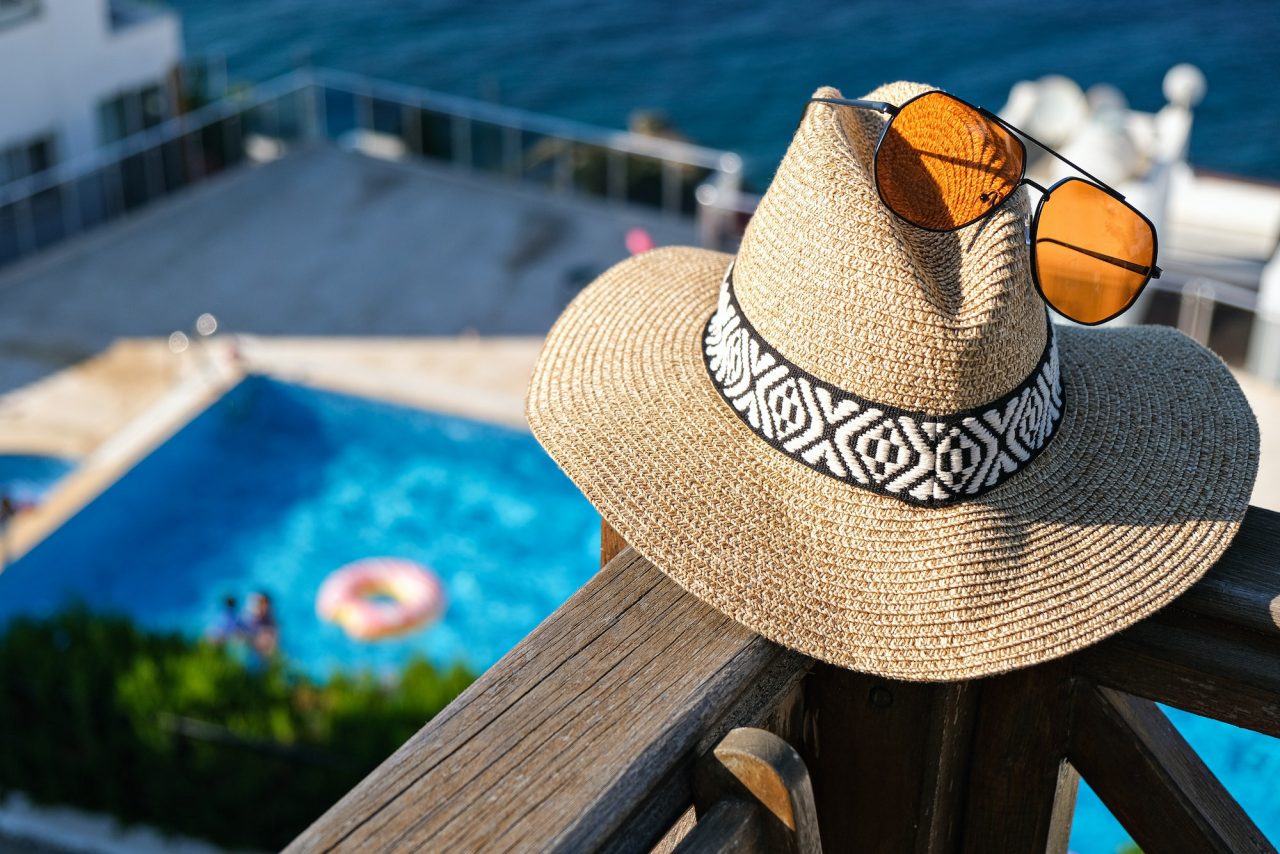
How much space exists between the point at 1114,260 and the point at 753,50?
97.0ft

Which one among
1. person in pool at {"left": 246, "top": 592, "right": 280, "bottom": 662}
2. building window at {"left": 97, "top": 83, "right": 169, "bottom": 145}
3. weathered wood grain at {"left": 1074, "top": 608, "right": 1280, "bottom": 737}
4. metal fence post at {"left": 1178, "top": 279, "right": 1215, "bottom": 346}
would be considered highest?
weathered wood grain at {"left": 1074, "top": 608, "right": 1280, "bottom": 737}

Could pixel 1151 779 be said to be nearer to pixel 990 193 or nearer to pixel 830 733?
pixel 830 733

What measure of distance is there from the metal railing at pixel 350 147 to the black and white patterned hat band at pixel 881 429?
1154 centimetres

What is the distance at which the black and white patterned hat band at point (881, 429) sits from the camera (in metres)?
1.52

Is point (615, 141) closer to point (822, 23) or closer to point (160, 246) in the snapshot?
point (160, 246)

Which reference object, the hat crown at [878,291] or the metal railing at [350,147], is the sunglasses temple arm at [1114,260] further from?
the metal railing at [350,147]

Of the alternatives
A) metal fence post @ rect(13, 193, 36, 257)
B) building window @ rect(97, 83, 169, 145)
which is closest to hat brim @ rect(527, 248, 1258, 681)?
metal fence post @ rect(13, 193, 36, 257)

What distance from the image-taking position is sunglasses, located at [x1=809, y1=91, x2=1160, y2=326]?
1.55 meters

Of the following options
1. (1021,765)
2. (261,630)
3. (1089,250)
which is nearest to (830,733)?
(1021,765)

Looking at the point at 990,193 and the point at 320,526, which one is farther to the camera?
the point at 320,526

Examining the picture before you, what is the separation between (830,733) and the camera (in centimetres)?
165

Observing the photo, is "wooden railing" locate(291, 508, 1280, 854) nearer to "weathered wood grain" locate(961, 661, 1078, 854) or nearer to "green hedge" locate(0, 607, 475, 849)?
"weathered wood grain" locate(961, 661, 1078, 854)

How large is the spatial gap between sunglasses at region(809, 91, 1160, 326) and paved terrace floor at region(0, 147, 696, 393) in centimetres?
1194

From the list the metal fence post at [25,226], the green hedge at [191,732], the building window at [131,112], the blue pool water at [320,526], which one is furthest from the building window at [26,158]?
the green hedge at [191,732]
